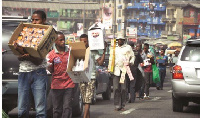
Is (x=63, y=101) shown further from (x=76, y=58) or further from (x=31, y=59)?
(x=31, y=59)

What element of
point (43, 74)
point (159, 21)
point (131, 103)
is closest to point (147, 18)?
point (159, 21)

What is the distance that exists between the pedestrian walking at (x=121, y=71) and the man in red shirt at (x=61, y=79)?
498 cm

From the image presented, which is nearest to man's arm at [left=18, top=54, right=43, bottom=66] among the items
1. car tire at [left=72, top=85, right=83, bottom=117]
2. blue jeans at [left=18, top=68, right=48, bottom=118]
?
blue jeans at [left=18, top=68, right=48, bottom=118]

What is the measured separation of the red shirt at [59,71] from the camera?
10.1 metres

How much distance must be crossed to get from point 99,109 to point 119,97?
0.56 meters

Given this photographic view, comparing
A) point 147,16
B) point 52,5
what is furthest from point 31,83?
point 52,5

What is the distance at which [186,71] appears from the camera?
43.8ft

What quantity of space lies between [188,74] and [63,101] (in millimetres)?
3989

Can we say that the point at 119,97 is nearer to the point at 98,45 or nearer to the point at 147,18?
the point at 98,45

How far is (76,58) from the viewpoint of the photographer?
33.1 feet

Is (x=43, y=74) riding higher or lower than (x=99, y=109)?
higher

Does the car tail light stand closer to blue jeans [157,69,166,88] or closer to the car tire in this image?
the car tire

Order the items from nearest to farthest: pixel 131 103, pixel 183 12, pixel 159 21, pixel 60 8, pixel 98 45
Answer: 1. pixel 98 45
2. pixel 131 103
3. pixel 183 12
4. pixel 159 21
5. pixel 60 8

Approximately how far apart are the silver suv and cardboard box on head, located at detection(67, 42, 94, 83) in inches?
145
